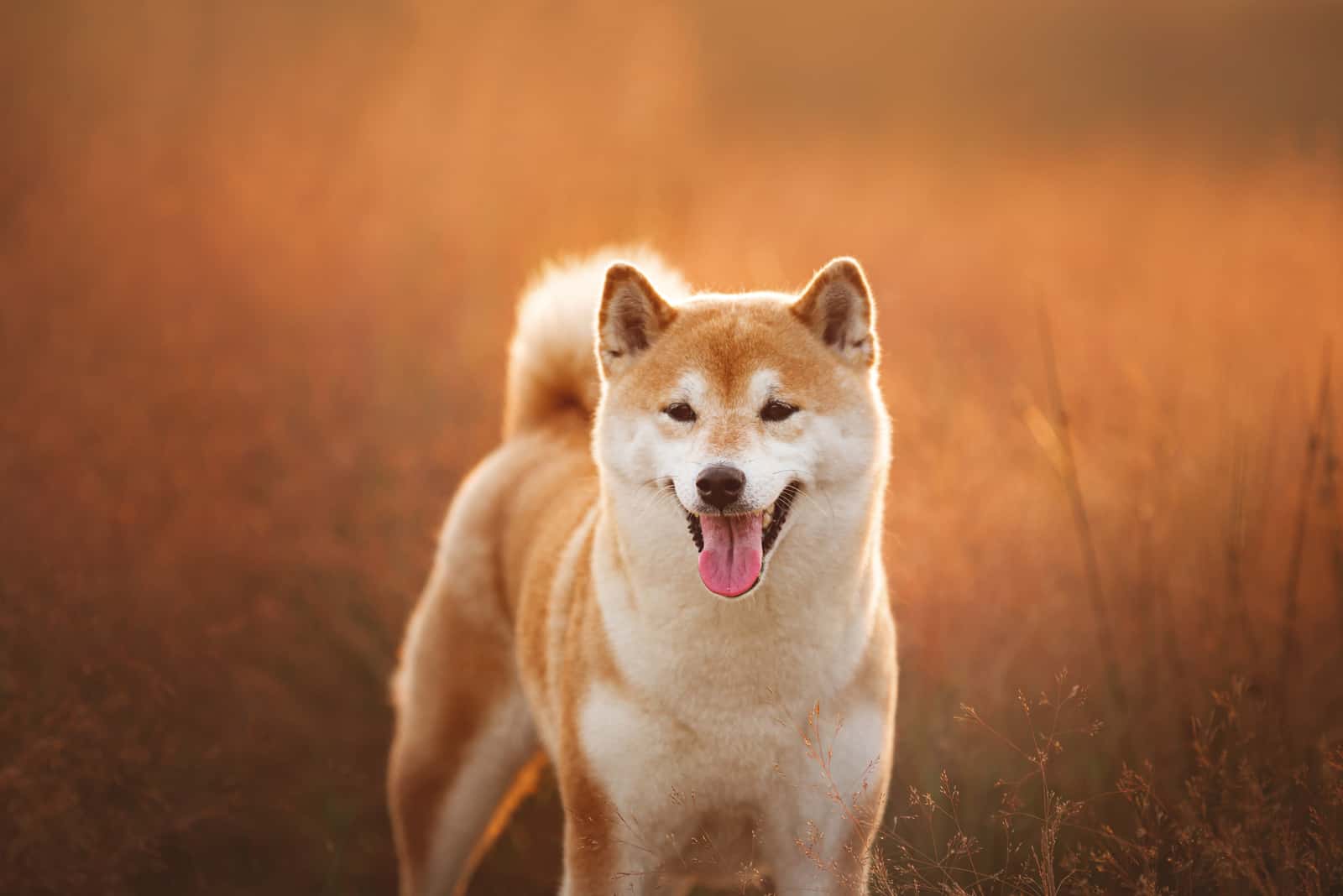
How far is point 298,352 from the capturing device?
231 inches

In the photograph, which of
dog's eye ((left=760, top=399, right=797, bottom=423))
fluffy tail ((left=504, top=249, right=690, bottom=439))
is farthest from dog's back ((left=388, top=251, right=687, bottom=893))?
dog's eye ((left=760, top=399, right=797, bottom=423))

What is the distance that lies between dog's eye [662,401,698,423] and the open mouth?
264mm

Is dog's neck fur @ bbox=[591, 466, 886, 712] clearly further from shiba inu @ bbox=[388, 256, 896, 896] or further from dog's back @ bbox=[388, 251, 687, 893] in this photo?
dog's back @ bbox=[388, 251, 687, 893]

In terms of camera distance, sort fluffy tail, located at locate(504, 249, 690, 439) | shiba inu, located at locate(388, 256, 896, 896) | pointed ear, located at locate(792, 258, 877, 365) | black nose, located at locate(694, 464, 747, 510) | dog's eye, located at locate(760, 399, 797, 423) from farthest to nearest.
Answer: fluffy tail, located at locate(504, 249, 690, 439), pointed ear, located at locate(792, 258, 877, 365), dog's eye, located at locate(760, 399, 797, 423), shiba inu, located at locate(388, 256, 896, 896), black nose, located at locate(694, 464, 747, 510)

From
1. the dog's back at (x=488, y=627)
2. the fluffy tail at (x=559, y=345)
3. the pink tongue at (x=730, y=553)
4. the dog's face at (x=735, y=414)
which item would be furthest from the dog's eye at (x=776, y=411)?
the fluffy tail at (x=559, y=345)

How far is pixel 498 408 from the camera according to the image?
579cm

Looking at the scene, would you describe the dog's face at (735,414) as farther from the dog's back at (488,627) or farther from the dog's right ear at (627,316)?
the dog's back at (488,627)

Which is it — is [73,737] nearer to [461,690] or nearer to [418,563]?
[461,690]

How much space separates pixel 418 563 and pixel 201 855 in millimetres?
1551

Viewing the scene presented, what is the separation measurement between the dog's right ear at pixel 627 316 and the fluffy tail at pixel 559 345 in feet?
2.05

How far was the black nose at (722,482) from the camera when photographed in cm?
228

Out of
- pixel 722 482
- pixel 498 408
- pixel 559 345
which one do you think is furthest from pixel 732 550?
pixel 498 408

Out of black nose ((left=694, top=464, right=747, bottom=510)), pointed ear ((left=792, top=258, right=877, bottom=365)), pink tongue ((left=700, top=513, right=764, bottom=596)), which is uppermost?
pointed ear ((left=792, top=258, right=877, bottom=365))

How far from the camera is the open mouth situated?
235cm
